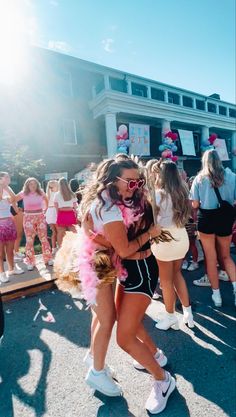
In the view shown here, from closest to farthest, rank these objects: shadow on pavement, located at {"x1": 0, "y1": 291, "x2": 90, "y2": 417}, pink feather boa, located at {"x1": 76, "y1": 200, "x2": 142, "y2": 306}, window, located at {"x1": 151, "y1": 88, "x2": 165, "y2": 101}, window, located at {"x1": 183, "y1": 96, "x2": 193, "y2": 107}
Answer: pink feather boa, located at {"x1": 76, "y1": 200, "x2": 142, "y2": 306}
shadow on pavement, located at {"x1": 0, "y1": 291, "x2": 90, "y2": 417}
window, located at {"x1": 151, "y1": 88, "x2": 165, "y2": 101}
window, located at {"x1": 183, "y1": 96, "x2": 193, "y2": 107}

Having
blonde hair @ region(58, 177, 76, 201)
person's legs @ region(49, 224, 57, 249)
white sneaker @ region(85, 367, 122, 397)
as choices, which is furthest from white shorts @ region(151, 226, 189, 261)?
person's legs @ region(49, 224, 57, 249)

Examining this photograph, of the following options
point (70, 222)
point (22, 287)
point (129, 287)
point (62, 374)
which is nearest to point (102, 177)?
point (129, 287)

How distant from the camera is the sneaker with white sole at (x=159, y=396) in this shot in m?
2.05

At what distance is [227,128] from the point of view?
23641 mm

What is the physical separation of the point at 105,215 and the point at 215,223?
2085mm

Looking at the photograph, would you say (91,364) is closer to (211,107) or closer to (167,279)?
(167,279)

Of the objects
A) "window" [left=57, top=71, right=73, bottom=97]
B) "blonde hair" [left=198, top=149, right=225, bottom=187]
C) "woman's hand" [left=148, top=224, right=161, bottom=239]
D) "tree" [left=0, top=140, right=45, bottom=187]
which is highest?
"window" [left=57, top=71, right=73, bottom=97]

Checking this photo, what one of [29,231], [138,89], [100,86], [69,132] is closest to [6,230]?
[29,231]

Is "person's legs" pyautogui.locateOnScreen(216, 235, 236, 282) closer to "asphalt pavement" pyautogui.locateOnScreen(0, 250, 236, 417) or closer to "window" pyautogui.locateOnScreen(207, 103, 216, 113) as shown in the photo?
"asphalt pavement" pyautogui.locateOnScreen(0, 250, 236, 417)

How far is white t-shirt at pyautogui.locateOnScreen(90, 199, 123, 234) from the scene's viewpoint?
5.84ft

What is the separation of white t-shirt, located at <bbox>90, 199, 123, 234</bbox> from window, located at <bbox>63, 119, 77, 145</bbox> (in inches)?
599

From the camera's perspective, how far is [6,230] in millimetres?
4664

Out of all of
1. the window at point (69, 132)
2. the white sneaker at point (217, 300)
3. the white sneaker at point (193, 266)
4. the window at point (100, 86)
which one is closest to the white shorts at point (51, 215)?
the white sneaker at point (193, 266)

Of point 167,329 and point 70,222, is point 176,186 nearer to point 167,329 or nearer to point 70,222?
point 167,329
